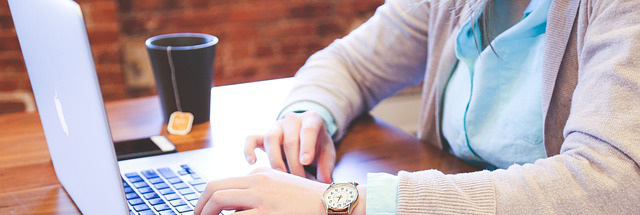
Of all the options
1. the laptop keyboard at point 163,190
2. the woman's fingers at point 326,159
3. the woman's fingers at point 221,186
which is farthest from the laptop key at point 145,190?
the woman's fingers at point 326,159

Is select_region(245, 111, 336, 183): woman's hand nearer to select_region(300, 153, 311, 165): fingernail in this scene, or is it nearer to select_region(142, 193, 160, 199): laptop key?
select_region(300, 153, 311, 165): fingernail

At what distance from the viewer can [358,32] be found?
1.32 m

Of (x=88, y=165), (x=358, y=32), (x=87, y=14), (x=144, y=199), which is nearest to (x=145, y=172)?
(x=144, y=199)

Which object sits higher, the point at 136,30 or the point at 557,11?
the point at 557,11

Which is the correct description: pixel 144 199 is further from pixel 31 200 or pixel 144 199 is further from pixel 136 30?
pixel 136 30

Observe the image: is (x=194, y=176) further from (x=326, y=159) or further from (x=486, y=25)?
(x=486, y=25)

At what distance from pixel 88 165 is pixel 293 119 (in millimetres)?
370

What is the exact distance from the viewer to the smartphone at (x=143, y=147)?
41.7 inches

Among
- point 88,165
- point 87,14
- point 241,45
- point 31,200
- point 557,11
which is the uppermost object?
point 557,11

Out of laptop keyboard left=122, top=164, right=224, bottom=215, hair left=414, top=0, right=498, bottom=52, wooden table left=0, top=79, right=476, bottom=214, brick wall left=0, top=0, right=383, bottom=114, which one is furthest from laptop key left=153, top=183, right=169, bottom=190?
brick wall left=0, top=0, right=383, bottom=114

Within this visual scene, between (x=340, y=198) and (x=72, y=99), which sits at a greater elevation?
(x=72, y=99)

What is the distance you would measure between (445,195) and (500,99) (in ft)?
1.13

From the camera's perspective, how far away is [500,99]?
1.04 metres

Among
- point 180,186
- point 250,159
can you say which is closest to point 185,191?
point 180,186
